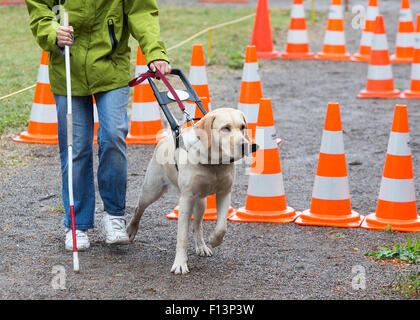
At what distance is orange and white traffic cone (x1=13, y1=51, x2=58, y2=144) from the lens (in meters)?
7.96

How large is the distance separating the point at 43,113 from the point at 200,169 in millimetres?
3811

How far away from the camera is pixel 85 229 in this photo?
5.23m

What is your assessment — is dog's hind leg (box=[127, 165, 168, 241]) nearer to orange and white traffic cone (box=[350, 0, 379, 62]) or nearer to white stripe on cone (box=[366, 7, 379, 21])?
orange and white traffic cone (box=[350, 0, 379, 62])

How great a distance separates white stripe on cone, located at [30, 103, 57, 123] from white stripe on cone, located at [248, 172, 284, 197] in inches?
114

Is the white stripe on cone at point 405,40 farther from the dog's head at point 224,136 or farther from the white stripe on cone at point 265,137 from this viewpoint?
the dog's head at point 224,136

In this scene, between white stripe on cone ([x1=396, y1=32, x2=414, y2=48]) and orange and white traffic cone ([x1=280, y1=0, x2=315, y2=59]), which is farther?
orange and white traffic cone ([x1=280, y1=0, x2=315, y2=59])

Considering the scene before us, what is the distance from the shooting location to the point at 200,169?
468 cm

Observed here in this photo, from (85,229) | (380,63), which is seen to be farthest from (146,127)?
(380,63)

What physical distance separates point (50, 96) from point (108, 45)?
322 cm

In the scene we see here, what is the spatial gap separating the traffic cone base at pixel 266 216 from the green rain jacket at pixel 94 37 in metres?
1.61

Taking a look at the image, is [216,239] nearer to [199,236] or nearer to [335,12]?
[199,236]

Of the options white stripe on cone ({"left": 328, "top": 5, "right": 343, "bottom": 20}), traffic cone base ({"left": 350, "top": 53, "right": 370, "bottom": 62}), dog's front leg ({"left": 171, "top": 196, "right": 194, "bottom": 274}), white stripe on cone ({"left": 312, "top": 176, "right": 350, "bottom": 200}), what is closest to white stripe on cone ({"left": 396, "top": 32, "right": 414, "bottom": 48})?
traffic cone base ({"left": 350, "top": 53, "right": 370, "bottom": 62})

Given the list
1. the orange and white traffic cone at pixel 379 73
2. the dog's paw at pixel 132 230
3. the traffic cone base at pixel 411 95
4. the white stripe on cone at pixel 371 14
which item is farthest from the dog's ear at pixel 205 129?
the white stripe on cone at pixel 371 14
